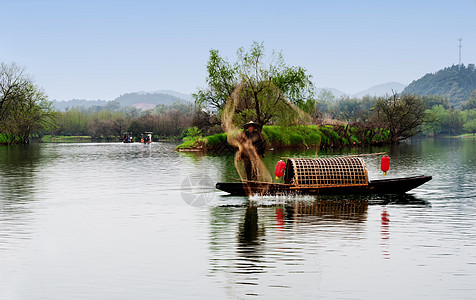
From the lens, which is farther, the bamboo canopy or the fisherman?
the fisherman

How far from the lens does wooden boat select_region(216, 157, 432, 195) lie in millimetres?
19906

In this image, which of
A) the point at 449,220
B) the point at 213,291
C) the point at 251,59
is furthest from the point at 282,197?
the point at 251,59

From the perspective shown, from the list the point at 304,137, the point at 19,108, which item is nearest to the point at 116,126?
the point at 19,108

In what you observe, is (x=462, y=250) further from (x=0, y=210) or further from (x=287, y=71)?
(x=287, y=71)

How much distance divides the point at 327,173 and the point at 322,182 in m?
0.45

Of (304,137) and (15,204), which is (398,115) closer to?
(304,137)

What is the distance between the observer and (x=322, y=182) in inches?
793

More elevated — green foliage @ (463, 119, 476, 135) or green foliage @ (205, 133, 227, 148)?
green foliage @ (463, 119, 476, 135)

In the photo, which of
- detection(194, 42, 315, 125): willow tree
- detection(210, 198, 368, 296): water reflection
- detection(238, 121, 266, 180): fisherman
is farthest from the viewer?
detection(194, 42, 315, 125): willow tree

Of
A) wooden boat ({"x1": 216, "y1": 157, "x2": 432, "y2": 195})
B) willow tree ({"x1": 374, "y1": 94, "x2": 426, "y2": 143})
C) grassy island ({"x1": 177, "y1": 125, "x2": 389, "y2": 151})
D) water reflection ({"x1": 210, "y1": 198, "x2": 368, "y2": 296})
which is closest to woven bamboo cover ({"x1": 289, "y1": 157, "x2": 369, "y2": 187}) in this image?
wooden boat ({"x1": 216, "y1": 157, "x2": 432, "y2": 195})

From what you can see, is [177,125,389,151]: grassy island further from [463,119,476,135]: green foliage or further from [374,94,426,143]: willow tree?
[463,119,476,135]: green foliage

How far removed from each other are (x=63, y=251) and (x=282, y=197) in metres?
10.5

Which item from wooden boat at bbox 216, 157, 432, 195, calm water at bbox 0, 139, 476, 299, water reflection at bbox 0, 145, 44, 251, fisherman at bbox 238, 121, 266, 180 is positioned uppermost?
fisherman at bbox 238, 121, 266, 180

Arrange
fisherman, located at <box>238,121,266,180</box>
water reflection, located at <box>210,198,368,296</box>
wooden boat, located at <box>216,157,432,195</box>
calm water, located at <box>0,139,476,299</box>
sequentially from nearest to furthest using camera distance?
calm water, located at <box>0,139,476,299</box>
water reflection, located at <box>210,198,368,296</box>
wooden boat, located at <box>216,157,432,195</box>
fisherman, located at <box>238,121,266,180</box>
